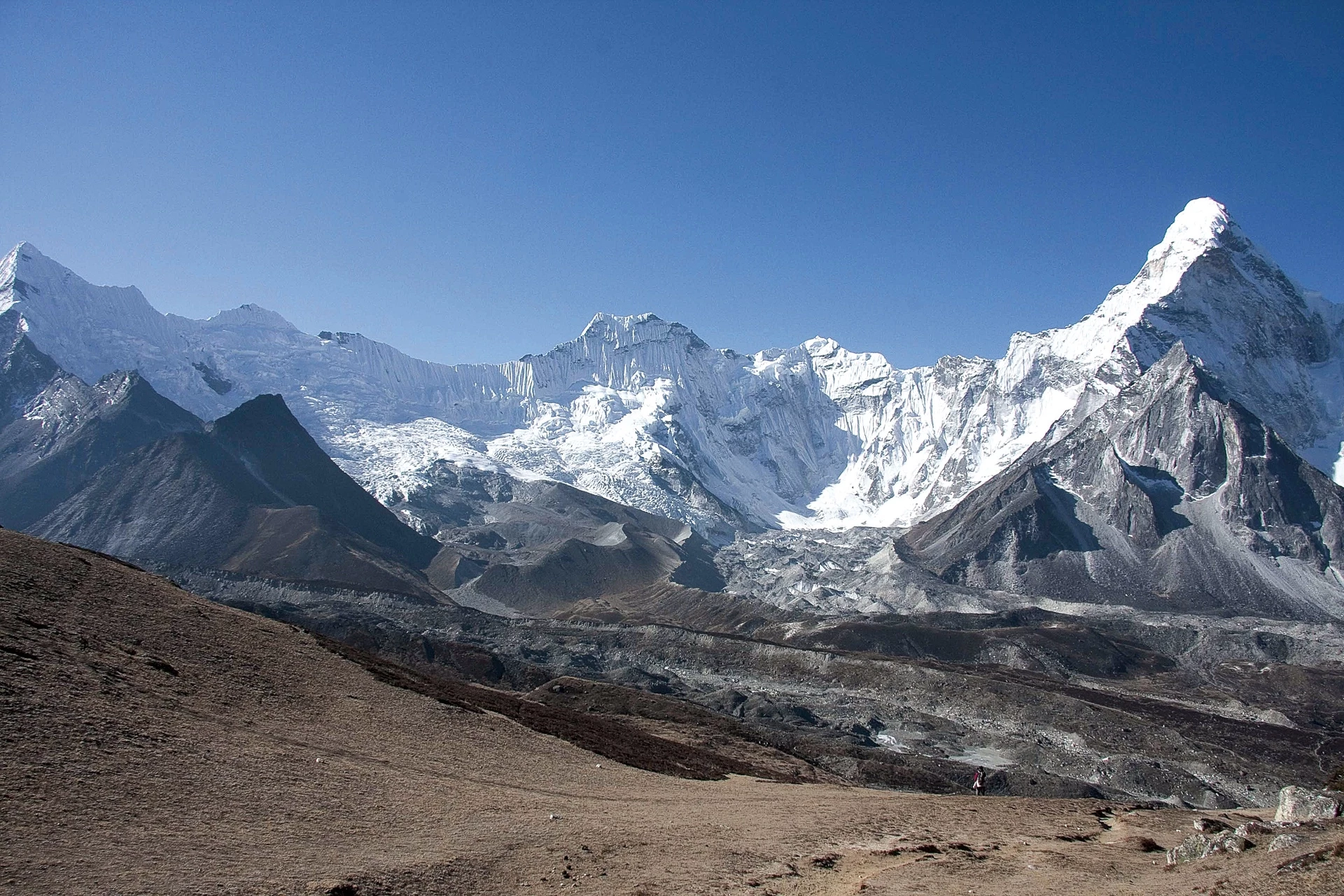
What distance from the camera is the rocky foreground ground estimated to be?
74.3 ft

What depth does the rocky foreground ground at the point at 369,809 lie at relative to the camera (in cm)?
2266

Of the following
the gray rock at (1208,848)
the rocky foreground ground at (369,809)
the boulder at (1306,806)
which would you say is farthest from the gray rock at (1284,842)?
the boulder at (1306,806)

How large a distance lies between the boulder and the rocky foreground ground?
79.0 inches

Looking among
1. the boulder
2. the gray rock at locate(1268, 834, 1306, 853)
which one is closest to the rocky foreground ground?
the gray rock at locate(1268, 834, 1306, 853)

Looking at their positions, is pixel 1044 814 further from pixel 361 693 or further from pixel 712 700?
pixel 712 700

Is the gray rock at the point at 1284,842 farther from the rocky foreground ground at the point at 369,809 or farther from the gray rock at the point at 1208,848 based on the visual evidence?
the gray rock at the point at 1208,848

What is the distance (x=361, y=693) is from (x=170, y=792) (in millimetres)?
17940

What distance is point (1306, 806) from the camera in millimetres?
30875

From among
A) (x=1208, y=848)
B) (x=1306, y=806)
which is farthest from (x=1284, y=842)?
(x=1306, y=806)

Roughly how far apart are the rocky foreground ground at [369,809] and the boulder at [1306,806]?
2.01 meters

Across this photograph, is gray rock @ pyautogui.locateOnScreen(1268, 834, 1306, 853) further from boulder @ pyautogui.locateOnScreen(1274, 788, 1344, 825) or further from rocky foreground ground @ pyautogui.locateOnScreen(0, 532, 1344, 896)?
boulder @ pyautogui.locateOnScreen(1274, 788, 1344, 825)

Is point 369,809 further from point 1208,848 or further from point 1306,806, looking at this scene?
point 1306,806

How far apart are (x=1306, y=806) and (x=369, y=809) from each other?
32.7 meters

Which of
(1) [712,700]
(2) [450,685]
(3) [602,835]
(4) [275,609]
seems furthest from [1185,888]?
(4) [275,609]
